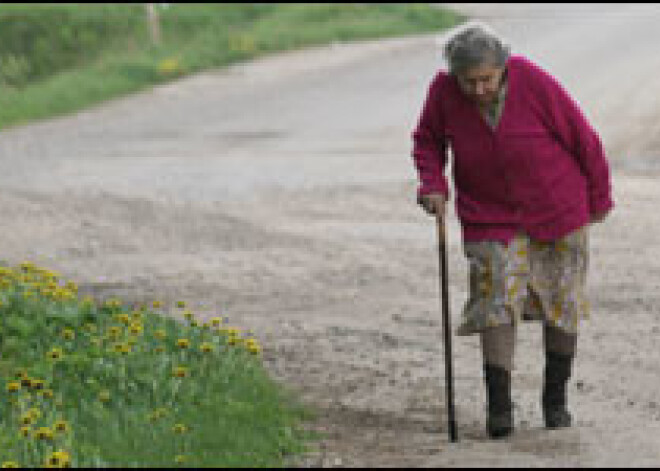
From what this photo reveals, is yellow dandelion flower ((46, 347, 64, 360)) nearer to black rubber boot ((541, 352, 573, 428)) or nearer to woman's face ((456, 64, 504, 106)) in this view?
Answer: black rubber boot ((541, 352, 573, 428))

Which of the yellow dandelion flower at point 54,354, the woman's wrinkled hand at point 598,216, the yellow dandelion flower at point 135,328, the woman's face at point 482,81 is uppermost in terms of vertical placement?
the woman's face at point 482,81

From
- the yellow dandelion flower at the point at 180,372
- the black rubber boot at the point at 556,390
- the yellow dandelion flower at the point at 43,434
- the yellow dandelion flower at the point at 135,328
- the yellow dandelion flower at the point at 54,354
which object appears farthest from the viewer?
the yellow dandelion flower at the point at 135,328

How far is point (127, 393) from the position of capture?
6.17m

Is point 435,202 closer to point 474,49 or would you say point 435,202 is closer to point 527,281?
point 527,281

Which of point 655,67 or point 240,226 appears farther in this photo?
point 655,67

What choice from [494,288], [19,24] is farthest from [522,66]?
[19,24]

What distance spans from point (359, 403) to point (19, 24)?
774 inches

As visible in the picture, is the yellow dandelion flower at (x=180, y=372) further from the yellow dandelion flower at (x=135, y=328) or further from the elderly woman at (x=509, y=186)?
the elderly woman at (x=509, y=186)

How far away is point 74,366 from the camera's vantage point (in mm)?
6547

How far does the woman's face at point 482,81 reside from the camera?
17.6 feet

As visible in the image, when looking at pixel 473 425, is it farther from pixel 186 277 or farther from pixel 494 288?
pixel 186 277

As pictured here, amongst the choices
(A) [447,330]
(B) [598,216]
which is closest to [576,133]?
(B) [598,216]

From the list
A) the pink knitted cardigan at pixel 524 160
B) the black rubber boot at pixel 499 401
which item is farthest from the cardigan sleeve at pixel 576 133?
the black rubber boot at pixel 499 401

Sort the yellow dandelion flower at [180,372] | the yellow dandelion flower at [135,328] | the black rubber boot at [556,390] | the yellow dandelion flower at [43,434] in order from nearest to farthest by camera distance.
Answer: the yellow dandelion flower at [43,434]
the black rubber boot at [556,390]
the yellow dandelion flower at [180,372]
the yellow dandelion flower at [135,328]
